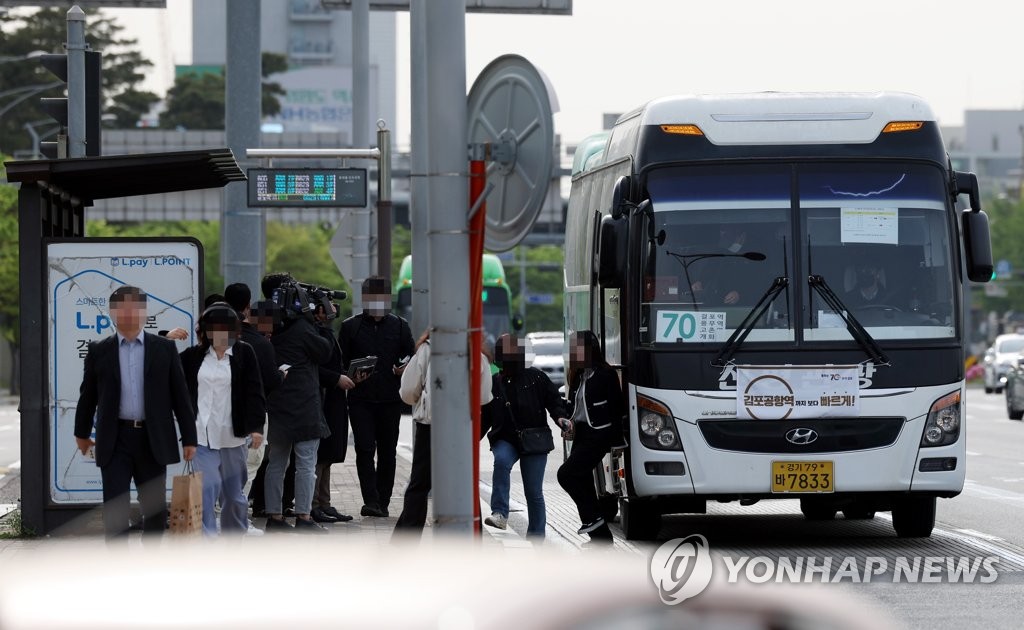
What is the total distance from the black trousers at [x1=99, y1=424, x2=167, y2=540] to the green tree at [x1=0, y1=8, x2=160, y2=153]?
193 feet

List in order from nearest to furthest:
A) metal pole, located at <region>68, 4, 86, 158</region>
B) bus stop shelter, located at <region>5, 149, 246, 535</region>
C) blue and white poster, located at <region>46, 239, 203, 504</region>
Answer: bus stop shelter, located at <region>5, 149, 246, 535</region> < blue and white poster, located at <region>46, 239, 203, 504</region> < metal pole, located at <region>68, 4, 86, 158</region>

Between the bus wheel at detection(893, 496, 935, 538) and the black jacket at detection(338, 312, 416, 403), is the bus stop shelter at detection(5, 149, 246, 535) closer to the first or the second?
the black jacket at detection(338, 312, 416, 403)

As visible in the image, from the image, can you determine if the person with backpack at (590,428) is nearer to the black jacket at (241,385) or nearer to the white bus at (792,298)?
the white bus at (792,298)

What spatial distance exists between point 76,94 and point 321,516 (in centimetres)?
576

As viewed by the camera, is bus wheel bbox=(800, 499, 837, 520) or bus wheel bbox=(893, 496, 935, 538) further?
bus wheel bbox=(800, 499, 837, 520)

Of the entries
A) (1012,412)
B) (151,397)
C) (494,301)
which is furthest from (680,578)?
(494,301)

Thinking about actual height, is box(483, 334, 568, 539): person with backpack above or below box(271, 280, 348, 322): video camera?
below

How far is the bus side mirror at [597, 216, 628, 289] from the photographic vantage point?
1152 cm

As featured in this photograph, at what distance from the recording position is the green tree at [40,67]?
229 feet

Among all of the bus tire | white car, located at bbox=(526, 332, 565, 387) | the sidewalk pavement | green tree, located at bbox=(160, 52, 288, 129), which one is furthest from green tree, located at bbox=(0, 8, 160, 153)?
the sidewalk pavement

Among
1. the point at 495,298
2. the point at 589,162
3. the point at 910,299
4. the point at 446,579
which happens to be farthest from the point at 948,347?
the point at 495,298

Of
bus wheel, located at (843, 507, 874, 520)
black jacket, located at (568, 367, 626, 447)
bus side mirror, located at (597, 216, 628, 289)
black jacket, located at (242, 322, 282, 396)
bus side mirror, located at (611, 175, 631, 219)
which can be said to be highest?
bus side mirror, located at (611, 175, 631, 219)

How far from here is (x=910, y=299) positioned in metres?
11.8

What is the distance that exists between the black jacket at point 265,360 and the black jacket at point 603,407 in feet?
6.59
